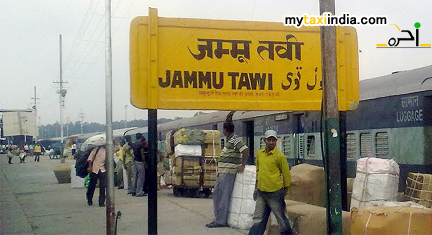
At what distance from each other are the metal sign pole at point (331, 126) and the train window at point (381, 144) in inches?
164

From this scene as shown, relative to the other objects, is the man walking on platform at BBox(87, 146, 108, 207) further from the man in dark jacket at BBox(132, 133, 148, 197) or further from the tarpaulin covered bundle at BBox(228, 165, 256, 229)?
the tarpaulin covered bundle at BBox(228, 165, 256, 229)

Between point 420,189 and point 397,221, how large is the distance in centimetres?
196

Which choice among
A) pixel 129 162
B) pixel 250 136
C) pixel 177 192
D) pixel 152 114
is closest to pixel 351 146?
pixel 177 192

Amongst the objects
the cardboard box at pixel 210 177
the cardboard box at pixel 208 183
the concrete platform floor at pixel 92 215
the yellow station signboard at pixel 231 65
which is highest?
the yellow station signboard at pixel 231 65

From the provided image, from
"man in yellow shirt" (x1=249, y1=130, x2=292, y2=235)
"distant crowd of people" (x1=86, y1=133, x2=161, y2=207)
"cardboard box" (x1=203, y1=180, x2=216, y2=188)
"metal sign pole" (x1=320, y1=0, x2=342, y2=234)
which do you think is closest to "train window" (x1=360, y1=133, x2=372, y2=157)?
"man in yellow shirt" (x1=249, y1=130, x2=292, y2=235)

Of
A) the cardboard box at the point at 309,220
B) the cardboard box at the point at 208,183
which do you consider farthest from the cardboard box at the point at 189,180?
the cardboard box at the point at 309,220

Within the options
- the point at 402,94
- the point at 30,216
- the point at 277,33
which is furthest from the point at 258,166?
the point at 30,216

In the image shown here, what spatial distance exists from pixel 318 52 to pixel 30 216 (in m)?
7.84

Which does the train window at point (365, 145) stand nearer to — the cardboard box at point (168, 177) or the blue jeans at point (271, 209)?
the blue jeans at point (271, 209)

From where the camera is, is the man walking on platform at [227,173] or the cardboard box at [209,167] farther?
the cardboard box at [209,167]

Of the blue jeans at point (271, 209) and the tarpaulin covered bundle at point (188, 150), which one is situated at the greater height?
the tarpaulin covered bundle at point (188, 150)

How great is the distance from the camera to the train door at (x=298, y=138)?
1316 cm

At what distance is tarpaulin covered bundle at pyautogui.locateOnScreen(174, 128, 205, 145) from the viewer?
43.5 feet

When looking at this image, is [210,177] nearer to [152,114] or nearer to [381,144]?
[381,144]
